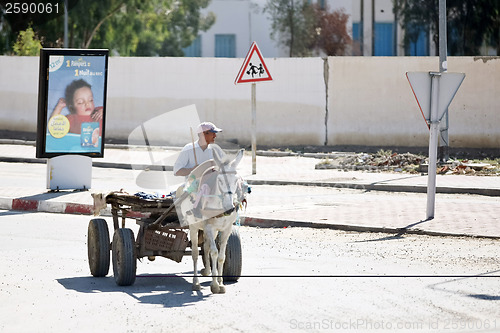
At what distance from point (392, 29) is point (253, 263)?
33.6 meters

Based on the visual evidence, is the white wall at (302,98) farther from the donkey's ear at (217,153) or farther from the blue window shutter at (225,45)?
the blue window shutter at (225,45)

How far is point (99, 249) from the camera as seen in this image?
9.66m

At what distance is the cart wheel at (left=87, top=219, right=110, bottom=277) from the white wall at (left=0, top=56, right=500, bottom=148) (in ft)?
58.4

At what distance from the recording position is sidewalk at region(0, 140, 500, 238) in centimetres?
1332

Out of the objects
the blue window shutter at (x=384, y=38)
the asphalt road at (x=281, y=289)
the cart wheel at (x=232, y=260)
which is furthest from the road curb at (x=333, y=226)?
the blue window shutter at (x=384, y=38)

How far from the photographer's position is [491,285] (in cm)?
912

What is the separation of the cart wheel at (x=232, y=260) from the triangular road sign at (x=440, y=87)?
17.2ft

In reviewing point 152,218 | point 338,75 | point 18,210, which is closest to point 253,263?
point 152,218

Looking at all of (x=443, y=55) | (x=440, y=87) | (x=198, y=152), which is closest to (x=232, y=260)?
(x=198, y=152)

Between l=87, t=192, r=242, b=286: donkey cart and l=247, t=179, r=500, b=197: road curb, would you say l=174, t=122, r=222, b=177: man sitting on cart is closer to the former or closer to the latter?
l=87, t=192, r=242, b=286: donkey cart

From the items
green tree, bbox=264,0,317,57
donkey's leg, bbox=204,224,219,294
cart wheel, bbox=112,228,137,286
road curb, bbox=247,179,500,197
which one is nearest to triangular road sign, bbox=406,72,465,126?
road curb, bbox=247,179,500,197

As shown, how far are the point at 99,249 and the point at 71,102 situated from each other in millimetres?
7253

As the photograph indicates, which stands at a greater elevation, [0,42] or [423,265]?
[0,42]

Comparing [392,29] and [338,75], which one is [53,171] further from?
[392,29]
